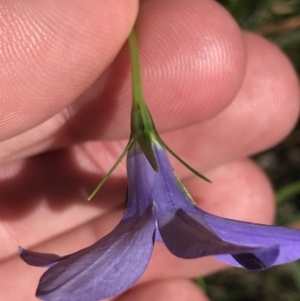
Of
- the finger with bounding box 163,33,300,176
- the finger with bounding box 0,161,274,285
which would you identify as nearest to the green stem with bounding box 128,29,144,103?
the finger with bounding box 163,33,300,176

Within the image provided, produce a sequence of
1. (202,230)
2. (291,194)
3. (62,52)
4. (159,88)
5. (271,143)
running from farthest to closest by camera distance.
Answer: (291,194) → (271,143) → (159,88) → (62,52) → (202,230)

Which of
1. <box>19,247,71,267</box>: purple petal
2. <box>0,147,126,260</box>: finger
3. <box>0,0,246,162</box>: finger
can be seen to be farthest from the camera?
<box>0,147,126,260</box>: finger

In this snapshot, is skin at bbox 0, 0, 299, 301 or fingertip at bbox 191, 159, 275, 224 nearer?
skin at bbox 0, 0, 299, 301

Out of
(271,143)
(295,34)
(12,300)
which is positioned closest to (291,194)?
(271,143)

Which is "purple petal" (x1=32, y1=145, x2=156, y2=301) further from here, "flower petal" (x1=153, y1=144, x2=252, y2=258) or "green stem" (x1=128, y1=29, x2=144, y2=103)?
"green stem" (x1=128, y1=29, x2=144, y2=103)

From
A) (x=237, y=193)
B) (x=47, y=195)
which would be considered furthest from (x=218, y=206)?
(x=47, y=195)

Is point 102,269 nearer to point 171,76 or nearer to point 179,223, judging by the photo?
point 179,223

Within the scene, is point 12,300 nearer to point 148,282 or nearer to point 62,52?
point 148,282
